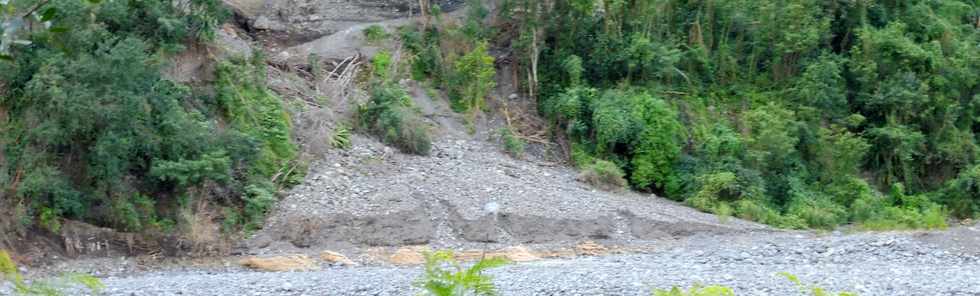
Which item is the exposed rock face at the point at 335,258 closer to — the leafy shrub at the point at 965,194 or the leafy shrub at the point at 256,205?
the leafy shrub at the point at 256,205

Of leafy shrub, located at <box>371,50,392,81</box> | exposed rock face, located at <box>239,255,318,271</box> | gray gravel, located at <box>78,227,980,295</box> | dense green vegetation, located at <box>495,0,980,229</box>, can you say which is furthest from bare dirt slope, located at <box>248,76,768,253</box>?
leafy shrub, located at <box>371,50,392,81</box>

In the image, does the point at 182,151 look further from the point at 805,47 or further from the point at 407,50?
the point at 805,47

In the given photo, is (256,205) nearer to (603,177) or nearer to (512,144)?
(512,144)

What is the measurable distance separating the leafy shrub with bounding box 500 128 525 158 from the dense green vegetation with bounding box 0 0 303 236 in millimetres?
4147

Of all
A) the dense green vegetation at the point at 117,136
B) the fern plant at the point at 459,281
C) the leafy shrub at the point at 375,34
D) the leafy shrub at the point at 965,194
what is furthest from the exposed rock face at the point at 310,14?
the fern plant at the point at 459,281

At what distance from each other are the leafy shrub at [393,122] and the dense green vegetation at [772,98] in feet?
8.07

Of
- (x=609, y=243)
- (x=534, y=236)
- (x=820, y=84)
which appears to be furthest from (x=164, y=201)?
(x=820, y=84)

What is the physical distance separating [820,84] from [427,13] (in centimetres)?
652

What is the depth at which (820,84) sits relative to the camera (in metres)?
19.2

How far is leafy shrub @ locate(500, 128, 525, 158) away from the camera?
1808 cm

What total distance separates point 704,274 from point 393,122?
6772mm

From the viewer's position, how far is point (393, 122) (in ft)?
56.4

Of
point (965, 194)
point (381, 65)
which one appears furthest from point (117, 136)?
point (965, 194)

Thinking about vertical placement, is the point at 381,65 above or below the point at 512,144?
above
